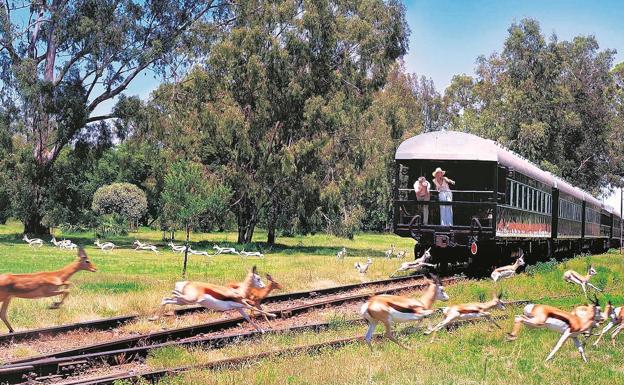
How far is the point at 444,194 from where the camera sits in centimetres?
2036

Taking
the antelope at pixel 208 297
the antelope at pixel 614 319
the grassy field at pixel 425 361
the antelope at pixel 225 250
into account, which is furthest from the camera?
the antelope at pixel 225 250

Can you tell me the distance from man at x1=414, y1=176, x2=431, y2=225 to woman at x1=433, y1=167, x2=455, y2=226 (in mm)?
270

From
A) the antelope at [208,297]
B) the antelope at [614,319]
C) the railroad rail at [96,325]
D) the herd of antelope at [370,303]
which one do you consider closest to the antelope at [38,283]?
the herd of antelope at [370,303]

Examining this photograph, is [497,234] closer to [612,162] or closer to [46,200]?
[46,200]

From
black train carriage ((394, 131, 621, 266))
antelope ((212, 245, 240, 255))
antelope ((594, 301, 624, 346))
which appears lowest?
antelope ((212, 245, 240, 255))

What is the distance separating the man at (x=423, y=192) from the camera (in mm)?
20297

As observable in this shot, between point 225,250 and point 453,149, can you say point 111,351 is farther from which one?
point 225,250

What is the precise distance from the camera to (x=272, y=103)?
41969 millimetres

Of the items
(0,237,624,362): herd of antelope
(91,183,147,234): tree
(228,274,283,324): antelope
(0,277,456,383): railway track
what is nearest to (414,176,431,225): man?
(0,277,456,383): railway track

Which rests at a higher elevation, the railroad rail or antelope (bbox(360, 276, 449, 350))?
antelope (bbox(360, 276, 449, 350))

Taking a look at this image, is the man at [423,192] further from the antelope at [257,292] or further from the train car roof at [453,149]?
the antelope at [257,292]

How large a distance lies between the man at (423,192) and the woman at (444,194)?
270 mm

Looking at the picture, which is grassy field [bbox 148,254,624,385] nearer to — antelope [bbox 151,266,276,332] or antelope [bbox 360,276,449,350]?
antelope [bbox 360,276,449,350]

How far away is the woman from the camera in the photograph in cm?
2022
